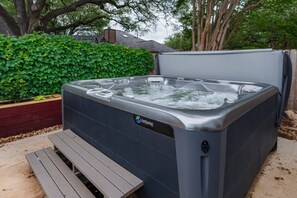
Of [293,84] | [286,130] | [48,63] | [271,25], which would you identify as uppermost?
[271,25]

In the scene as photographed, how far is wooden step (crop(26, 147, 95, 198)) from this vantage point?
1356mm

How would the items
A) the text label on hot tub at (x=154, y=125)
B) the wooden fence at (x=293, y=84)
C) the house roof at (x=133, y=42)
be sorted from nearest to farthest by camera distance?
the text label on hot tub at (x=154, y=125) → the wooden fence at (x=293, y=84) → the house roof at (x=133, y=42)

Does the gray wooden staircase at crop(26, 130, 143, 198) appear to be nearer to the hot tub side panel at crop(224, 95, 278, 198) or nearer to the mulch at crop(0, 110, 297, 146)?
the hot tub side panel at crop(224, 95, 278, 198)

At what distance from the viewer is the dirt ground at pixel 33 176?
1607 mm

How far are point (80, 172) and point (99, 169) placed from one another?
10.4 inches

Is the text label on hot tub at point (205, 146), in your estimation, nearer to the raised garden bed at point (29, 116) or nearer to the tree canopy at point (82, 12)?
the raised garden bed at point (29, 116)

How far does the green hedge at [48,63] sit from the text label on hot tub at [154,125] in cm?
233

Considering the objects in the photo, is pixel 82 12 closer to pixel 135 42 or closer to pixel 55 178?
pixel 135 42

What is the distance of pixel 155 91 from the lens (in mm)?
2908

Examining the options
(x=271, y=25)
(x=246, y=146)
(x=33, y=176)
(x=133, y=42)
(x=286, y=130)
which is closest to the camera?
(x=246, y=146)

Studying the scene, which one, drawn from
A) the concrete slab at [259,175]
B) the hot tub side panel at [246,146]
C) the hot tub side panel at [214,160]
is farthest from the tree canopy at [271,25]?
the hot tub side panel at [214,160]

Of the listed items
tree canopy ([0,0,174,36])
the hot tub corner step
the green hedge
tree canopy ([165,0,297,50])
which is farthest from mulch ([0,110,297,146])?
tree canopy ([0,0,174,36])

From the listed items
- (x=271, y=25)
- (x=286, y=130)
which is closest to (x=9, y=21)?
(x=286, y=130)

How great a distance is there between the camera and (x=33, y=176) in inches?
72.2
